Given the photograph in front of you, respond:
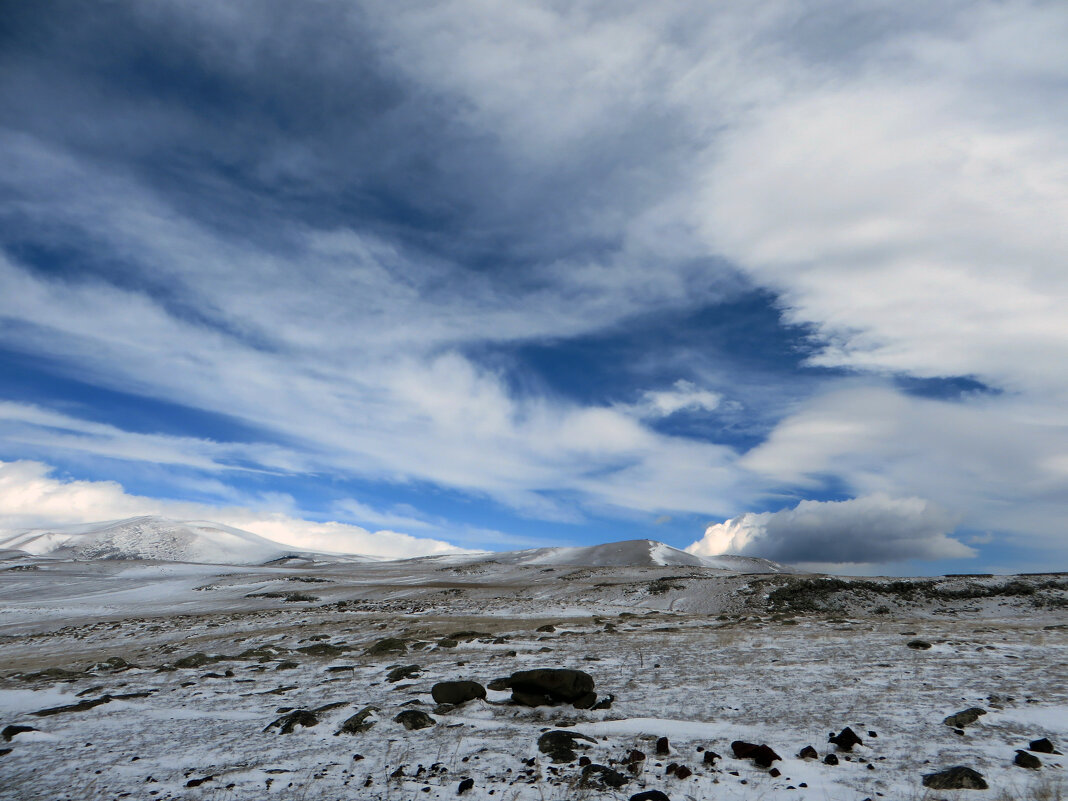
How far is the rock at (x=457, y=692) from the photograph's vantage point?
13.6 meters

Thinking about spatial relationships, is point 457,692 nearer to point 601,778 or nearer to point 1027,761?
point 601,778

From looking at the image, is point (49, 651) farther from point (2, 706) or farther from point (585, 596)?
point (585, 596)

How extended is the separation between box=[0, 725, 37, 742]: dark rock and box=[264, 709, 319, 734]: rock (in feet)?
18.2

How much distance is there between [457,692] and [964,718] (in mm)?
10658

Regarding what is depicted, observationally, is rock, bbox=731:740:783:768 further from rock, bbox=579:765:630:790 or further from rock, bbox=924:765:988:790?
rock, bbox=579:765:630:790

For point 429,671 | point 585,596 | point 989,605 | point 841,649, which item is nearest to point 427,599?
point 585,596

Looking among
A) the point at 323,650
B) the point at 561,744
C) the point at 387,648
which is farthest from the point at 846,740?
the point at 323,650

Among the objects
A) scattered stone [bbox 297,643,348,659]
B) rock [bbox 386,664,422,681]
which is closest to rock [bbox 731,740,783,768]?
rock [bbox 386,664,422,681]

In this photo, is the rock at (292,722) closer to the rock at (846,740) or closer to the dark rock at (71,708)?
the dark rock at (71,708)

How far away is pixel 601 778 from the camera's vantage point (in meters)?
8.75

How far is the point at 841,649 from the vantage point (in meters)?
19.7

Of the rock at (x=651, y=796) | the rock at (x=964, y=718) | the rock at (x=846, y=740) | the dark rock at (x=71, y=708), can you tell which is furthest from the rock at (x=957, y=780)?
the dark rock at (x=71, y=708)

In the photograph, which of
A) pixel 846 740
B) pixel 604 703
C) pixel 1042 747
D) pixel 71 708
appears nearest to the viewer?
pixel 1042 747

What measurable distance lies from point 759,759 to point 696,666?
8.68m
